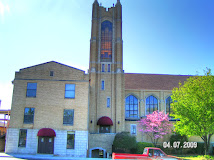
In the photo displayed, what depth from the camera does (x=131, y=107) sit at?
41312 mm

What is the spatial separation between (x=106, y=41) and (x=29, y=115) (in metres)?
18.5

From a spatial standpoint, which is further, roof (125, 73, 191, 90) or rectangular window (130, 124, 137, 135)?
roof (125, 73, 191, 90)

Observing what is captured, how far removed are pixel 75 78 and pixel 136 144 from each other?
1207 cm

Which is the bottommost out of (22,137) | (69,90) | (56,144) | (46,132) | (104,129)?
(56,144)

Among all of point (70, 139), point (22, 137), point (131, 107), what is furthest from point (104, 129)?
point (22, 137)

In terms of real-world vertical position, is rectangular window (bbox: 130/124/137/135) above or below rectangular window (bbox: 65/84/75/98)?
below

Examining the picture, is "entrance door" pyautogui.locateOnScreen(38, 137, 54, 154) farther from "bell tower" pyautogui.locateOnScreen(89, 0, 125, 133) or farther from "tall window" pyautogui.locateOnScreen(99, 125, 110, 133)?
"tall window" pyautogui.locateOnScreen(99, 125, 110, 133)

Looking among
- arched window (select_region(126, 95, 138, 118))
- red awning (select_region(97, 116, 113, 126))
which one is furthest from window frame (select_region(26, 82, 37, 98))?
arched window (select_region(126, 95, 138, 118))

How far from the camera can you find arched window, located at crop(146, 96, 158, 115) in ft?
136

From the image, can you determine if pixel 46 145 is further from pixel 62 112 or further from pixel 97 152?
pixel 97 152

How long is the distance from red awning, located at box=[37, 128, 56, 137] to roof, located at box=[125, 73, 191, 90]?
60.5 feet

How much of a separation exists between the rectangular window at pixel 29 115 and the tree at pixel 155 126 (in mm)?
17510

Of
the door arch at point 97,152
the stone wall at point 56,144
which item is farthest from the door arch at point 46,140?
the door arch at point 97,152
